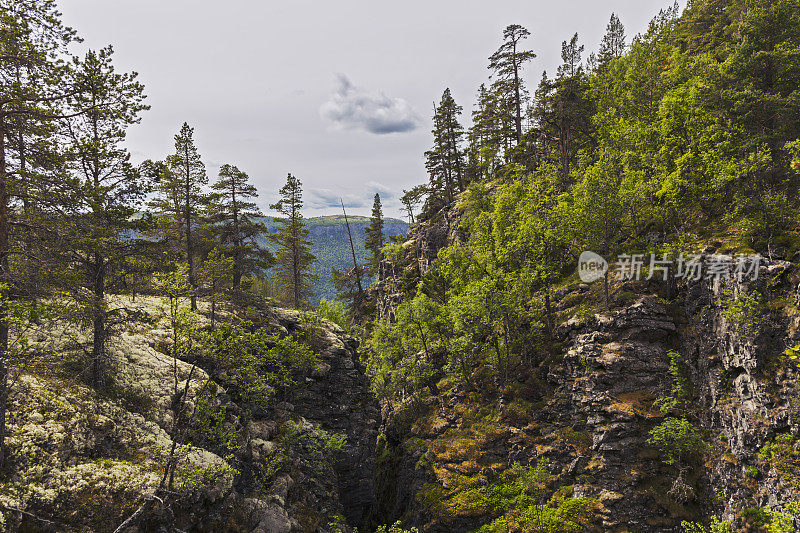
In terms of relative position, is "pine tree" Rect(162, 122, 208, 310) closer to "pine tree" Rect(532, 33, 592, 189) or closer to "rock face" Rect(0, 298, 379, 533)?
"rock face" Rect(0, 298, 379, 533)

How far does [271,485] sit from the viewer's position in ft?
64.9

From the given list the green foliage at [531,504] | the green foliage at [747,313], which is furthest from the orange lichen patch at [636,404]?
the green foliage at [747,313]

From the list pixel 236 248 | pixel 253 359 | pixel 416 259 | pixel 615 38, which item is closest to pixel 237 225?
pixel 236 248

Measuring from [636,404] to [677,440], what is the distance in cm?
266

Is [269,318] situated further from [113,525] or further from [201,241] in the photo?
[113,525]

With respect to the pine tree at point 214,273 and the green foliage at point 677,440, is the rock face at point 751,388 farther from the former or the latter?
the pine tree at point 214,273

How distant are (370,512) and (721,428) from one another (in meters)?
28.8

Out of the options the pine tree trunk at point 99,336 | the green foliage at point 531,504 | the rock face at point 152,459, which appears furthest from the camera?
the green foliage at point 531,504

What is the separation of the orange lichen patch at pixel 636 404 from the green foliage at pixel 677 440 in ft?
3.62

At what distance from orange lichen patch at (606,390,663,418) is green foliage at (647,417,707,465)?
3.62 ft

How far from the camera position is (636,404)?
22203 millimetres

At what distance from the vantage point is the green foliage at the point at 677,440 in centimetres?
1966

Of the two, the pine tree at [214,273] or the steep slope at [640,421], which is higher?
the pine tree at [214,273]

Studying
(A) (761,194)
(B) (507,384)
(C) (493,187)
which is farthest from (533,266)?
(C) (493,187)
